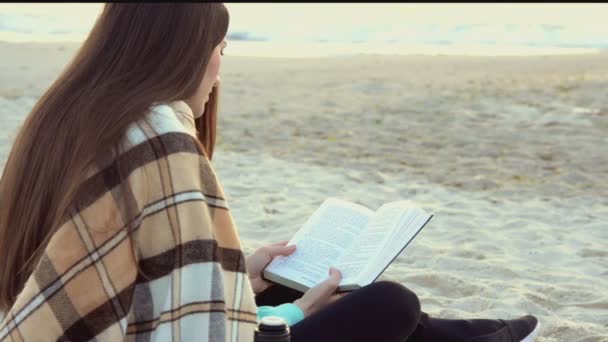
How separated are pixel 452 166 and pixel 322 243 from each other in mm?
4342

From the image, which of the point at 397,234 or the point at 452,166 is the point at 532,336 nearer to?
the point at 397,234

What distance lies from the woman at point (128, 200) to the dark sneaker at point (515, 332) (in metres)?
1.18

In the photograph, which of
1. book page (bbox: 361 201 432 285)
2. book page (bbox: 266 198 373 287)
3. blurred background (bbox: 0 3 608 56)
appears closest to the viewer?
book page (bbox: 361 201 432 285)

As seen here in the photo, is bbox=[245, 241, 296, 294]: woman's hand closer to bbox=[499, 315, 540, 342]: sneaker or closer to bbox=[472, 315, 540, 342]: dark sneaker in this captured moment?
bbox=[472, 315, 540, 342]: dark sneaker

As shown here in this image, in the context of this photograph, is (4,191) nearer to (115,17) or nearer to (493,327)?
(115,17)

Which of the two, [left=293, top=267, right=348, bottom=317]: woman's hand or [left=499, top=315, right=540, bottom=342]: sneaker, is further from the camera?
[left=499, top=315, right=540, bottom=342]: sneaker

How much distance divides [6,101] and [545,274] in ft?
21.8

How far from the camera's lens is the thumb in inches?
116

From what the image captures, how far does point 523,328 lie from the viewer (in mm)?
3334

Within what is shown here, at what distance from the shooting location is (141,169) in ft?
6.68

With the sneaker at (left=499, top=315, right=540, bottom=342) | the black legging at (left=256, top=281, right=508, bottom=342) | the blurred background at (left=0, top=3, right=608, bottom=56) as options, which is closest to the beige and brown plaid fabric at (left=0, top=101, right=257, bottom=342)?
the black legging at (left=256, top=281, right=508, bottom=342)

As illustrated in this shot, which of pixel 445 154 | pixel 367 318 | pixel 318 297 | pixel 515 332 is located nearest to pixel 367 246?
pixel 318 297

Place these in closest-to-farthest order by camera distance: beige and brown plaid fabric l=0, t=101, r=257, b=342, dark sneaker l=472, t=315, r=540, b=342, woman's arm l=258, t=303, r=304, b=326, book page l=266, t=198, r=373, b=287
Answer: beige and brown plaid fabric l=0, t=101, r=257, b=342 < woman's arm l=258, t=303, r=304, b=326 < book page l=266, t=198, r=373, b=287 < dark sneaker l=472, t=315, r=540, b=342

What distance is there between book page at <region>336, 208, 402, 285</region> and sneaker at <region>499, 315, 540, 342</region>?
64 cm
